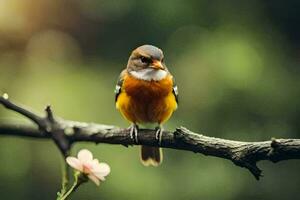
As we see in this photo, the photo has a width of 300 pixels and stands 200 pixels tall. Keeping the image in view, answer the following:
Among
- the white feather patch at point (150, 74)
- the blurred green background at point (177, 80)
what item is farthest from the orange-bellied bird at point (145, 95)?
the blurred green background at point (177, 80)

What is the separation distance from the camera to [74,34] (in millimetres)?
1911

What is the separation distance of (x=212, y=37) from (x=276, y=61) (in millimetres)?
185

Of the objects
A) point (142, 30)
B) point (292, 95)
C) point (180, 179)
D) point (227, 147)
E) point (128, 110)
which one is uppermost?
point (142, 30)

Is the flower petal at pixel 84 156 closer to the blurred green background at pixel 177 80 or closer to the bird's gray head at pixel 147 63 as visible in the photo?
the bird's gray head at pixel 147 63

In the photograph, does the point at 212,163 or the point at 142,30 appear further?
the point at 142,30

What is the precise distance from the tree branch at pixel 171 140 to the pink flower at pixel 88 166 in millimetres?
179

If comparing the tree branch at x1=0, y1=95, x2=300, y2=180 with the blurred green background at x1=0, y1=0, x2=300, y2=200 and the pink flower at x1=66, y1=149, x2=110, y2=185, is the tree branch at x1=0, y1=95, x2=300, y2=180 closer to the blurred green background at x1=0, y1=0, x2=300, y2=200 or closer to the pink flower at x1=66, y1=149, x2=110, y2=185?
the pink flower at x1=66, y1=149, x2=110, y2=185

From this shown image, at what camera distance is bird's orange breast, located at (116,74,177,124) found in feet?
3.48

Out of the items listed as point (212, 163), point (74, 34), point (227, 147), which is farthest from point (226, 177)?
point (227, 147)

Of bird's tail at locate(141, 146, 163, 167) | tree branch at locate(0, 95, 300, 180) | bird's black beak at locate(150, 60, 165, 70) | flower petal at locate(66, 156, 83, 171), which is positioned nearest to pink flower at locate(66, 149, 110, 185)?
flower petal at locate(66, 156, 83, 171)

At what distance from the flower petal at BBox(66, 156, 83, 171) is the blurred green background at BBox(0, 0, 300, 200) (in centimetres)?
88

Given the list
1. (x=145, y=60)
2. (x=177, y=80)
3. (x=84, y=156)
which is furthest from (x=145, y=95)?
(x=177, y=80)

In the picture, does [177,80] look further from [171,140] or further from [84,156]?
[84,156]

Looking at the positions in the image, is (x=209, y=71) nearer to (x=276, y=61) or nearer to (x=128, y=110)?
(x=276, y=61)
